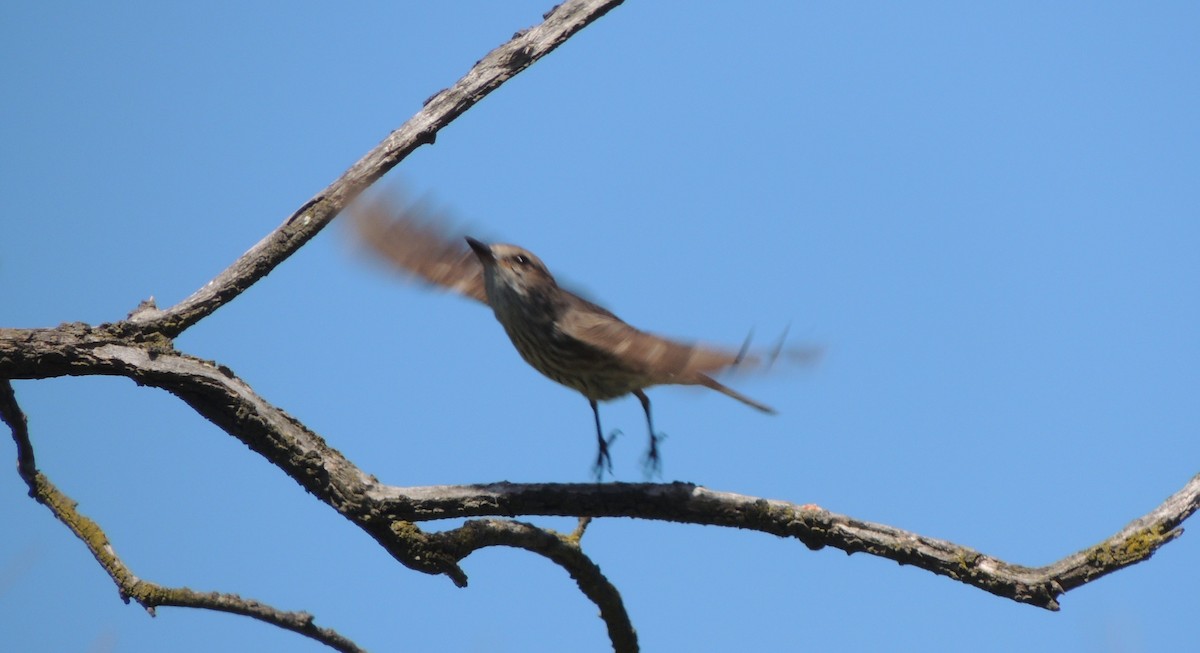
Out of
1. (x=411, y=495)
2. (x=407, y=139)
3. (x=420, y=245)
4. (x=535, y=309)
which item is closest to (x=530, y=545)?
(x=411, y=495)

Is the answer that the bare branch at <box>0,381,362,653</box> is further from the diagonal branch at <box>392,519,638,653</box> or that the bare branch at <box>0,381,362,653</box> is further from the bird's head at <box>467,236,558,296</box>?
the bird's head at <box>467,236,558,296</box>

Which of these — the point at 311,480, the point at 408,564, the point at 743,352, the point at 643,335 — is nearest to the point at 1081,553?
the point at 743,352

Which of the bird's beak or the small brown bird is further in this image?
the bird's beak

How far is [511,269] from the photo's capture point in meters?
4.88

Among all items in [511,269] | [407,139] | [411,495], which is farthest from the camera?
[511,269]

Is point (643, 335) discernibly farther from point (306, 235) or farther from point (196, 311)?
point (196, 311)

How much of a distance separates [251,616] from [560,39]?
213 centimetres

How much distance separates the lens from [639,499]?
3.79m

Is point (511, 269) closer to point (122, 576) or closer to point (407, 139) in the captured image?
point (407, 139)

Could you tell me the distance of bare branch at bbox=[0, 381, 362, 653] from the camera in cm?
368

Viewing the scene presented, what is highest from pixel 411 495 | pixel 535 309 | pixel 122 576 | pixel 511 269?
pixel 511 269

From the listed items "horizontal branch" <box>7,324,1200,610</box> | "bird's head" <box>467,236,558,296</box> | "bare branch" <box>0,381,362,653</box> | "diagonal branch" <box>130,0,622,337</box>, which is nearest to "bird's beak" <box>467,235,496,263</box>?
"bird's head" <box>467,236,558,296</box>

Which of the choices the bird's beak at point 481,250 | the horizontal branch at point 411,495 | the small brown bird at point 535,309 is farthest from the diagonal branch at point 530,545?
the bird's beak at point 481,250

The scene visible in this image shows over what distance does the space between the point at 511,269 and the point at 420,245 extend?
48 cm
